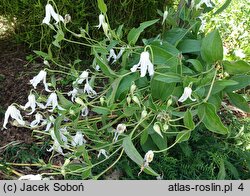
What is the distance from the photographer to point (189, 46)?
1.53 meters

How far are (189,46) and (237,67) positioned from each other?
22 cm

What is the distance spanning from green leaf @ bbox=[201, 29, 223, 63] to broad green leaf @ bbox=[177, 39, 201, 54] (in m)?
0.15

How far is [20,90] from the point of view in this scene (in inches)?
83.8

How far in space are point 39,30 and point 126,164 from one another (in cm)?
98

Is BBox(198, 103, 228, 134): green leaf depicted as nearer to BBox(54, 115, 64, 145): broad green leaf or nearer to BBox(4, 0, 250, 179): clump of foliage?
BBox(4, 0, 250, 179): clump of foliage

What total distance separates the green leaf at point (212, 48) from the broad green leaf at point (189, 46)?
0.48ft

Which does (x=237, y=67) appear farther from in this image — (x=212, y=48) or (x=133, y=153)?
(x=133, y=153)

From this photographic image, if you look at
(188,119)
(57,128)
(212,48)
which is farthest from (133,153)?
(212,48)

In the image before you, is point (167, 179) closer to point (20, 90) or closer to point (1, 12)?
point (20, 90)

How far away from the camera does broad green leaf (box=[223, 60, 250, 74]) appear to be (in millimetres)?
1352

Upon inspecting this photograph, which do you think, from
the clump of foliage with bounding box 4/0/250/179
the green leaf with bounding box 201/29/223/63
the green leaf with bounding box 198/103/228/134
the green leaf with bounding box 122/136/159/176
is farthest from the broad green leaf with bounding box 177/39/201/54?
the green leaf with bounding box 122/136/159/176

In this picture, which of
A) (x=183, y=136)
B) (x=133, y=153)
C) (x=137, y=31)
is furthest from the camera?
(x=137, y=31)

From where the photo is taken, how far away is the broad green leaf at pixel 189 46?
152cm
